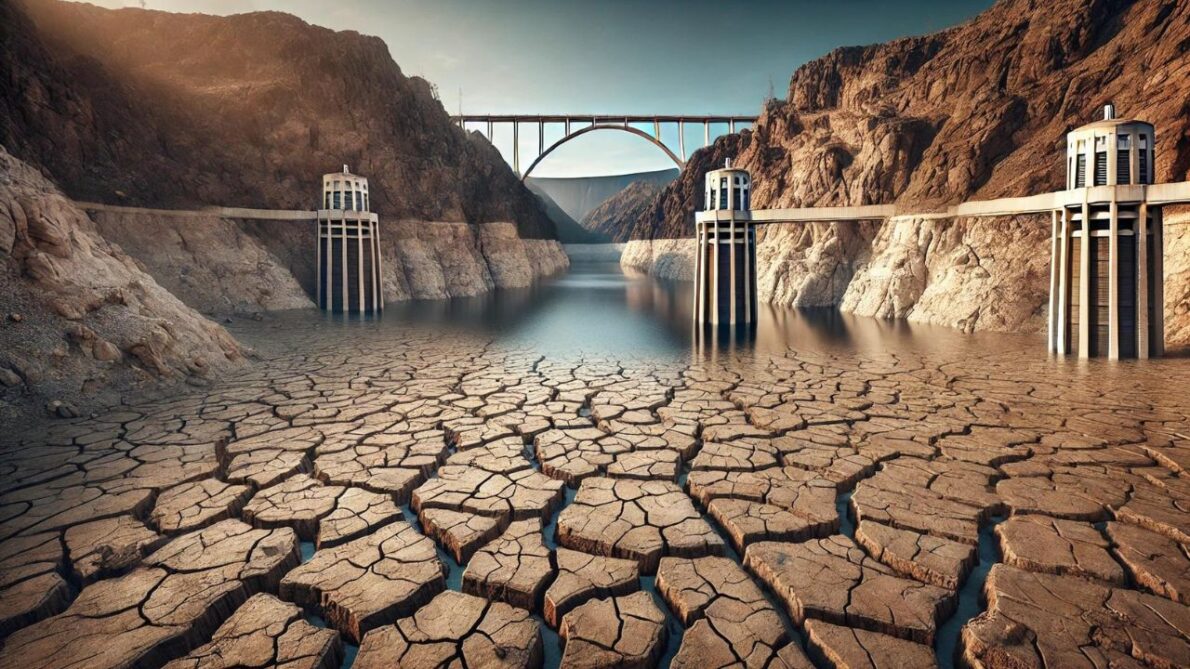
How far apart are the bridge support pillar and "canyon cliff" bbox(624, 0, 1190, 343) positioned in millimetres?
6549

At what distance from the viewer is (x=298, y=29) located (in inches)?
1510

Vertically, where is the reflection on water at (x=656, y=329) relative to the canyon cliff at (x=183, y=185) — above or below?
below

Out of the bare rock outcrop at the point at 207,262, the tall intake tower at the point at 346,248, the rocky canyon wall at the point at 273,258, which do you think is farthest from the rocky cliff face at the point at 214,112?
the tall intake tower at the point at 346,248

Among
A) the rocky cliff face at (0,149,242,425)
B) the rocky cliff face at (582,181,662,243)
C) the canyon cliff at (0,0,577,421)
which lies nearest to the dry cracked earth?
the rocky cliff face at (0,149,242,425)

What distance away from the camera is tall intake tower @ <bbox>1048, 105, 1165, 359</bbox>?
1190 centimetres

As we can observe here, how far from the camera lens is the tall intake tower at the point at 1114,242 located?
11.9m

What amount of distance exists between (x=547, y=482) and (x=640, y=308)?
2295 centimetres

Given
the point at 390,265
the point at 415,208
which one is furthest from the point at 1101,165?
the point at 415,208

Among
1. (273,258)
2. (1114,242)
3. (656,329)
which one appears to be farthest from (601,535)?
(273,258)

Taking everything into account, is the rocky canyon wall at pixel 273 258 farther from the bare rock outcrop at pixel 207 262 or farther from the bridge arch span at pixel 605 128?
the bridge arch span at pixel 605 128

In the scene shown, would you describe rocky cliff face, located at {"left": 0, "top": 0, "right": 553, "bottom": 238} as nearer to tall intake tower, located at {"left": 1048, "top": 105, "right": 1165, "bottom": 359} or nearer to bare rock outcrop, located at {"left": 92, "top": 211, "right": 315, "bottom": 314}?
bare rock outcrop, located at {"left": 92, "top": 211, "right": 315, "bottom": 314}

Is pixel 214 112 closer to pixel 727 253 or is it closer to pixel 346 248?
pixel 346 248

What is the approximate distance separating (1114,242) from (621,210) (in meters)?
123

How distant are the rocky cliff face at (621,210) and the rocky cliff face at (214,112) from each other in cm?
7870
